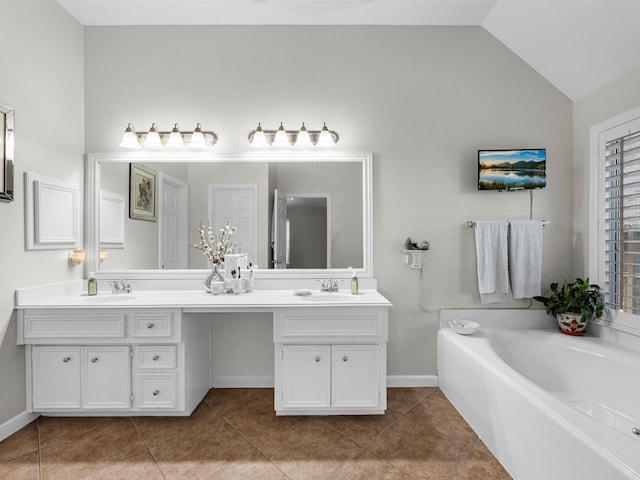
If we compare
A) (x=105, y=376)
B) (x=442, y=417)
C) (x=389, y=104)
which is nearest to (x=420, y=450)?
(x=442, y=417)

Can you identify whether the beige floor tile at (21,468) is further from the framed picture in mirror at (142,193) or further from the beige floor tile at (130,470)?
the framed picture in mirror at (142,193)

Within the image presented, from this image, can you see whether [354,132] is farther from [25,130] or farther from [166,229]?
[25,130]

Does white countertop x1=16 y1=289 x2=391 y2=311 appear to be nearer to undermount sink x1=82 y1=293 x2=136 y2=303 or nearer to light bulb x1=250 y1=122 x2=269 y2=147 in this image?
undermount sink x1=82 y1=293 x2=136 y2=303

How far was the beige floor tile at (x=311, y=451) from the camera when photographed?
5.79 feet

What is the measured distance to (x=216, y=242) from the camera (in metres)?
2.70

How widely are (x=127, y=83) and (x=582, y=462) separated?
345 centimetres

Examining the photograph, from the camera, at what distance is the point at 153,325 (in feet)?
7.07

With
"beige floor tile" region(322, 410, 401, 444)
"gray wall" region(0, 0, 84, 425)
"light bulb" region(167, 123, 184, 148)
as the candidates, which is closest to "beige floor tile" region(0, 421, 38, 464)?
"gray wall" region(0, 0, 84, 425)

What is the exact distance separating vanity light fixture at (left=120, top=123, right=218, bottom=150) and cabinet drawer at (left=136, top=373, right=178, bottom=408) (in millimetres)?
1621

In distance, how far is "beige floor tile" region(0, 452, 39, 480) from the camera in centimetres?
172

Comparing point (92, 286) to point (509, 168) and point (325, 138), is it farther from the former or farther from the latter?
point (509, 168)

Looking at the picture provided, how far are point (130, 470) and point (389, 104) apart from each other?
2.83 m

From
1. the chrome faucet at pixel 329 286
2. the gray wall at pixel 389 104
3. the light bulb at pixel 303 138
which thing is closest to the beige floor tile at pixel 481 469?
the gray wall at pixel 389 104

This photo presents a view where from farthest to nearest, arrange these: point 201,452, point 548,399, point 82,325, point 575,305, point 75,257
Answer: point 75,257, point 575,305, point 82,325, point 201,452, point 548,399
